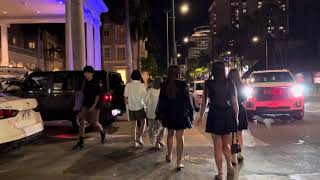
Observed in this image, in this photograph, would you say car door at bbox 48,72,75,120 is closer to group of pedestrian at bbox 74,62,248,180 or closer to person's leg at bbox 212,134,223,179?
group of pedestrian at bbox 74,62,248,180

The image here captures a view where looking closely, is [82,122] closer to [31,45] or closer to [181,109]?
[181,109]

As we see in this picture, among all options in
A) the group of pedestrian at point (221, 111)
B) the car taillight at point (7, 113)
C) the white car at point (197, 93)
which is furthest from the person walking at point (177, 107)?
the white car at point (197, 93)

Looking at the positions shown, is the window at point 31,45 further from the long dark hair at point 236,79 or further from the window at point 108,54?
the long dark hair at point 236,79

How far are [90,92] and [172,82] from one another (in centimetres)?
256

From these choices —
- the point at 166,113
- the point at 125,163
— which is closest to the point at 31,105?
the point at 125,163

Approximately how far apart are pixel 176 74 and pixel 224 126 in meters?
1.50

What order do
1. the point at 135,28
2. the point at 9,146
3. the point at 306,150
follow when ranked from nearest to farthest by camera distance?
the point at 9,146
the point at 306,150
the point at 135,28

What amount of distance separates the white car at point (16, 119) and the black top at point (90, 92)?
4.21 ft

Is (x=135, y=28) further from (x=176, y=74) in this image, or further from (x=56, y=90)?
(x=176, y=74)

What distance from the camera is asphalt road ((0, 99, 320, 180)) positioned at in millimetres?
7219

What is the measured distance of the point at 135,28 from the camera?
4406cm

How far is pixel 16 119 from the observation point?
781cm

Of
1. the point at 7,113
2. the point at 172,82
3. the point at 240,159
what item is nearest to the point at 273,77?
the point at 240,159

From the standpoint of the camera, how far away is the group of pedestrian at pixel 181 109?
22.2 feet
